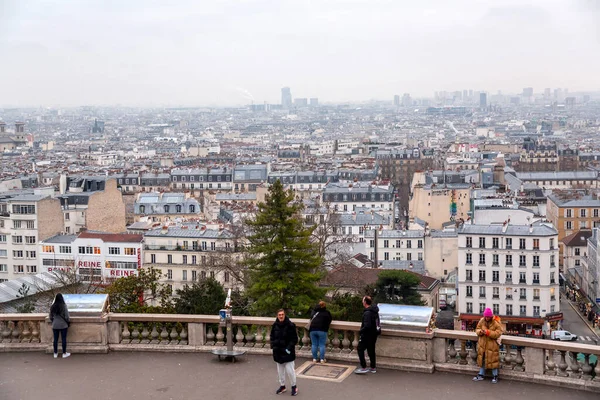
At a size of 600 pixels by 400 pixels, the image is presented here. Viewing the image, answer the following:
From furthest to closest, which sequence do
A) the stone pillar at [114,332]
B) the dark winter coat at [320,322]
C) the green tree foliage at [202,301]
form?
the green tree foliage at [202,301] → the stone pillar at [114,332] → the dark winter coat at [320,322]

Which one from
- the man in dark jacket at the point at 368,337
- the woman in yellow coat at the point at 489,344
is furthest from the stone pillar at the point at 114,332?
the woman in yellow coat at the point at 489,344

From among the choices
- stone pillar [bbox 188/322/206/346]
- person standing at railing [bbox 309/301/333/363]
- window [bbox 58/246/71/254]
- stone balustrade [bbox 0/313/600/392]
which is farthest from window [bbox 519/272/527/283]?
person standing at railing [bbox 309/301/333/363]

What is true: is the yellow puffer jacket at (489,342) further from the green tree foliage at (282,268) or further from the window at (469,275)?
the window at (469,275)

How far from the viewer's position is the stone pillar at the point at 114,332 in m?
14.8

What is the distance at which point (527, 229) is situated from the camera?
4297 centimetres

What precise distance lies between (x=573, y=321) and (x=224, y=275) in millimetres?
17832

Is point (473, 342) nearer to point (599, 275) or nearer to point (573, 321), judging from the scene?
point (573, 321)

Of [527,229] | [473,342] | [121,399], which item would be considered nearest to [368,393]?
[473,342]

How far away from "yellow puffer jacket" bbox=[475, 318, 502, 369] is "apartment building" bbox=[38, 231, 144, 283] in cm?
3420

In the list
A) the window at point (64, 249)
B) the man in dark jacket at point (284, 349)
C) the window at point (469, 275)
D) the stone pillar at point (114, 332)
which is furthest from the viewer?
the window at point (64, 249)

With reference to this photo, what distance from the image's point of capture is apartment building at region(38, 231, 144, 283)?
1810 inches

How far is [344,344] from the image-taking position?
46.3 ft

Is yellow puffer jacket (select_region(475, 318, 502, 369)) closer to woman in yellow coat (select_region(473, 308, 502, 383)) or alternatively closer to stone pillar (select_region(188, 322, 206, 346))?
woman in yellow coat (select_region(473, 308, 502, 383))

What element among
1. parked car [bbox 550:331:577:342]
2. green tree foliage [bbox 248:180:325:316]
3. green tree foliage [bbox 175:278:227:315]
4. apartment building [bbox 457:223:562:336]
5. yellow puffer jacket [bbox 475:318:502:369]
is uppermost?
yellow puffer jacket [bbox 475:318:502:369]
